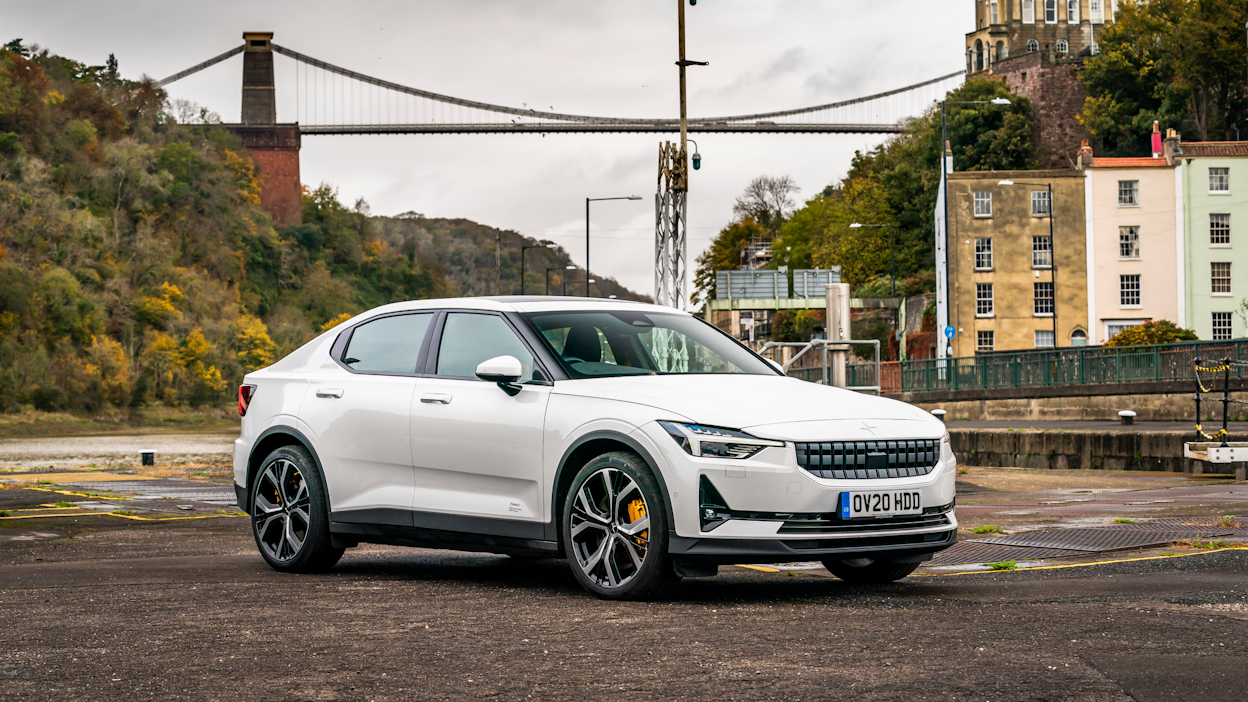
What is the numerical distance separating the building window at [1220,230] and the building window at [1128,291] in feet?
13.3

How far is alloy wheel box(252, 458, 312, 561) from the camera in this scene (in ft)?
27.9

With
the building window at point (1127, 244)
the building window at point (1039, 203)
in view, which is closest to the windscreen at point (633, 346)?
the building window at point (1127, 244)

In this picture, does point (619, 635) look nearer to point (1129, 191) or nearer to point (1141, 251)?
point (1141, 251)

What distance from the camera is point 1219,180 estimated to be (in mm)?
69625

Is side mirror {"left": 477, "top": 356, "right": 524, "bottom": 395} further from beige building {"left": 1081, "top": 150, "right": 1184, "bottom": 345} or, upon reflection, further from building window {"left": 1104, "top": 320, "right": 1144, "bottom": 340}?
building window {"left": 1104, "top": 320, "right": 1144, "bottom": 340}

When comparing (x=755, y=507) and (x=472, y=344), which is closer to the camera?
(x=755, y=507)

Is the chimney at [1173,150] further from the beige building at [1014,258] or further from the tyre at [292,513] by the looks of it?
the tyre at [292,513]

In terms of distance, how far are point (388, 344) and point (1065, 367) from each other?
39.4m

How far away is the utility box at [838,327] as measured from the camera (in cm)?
1800

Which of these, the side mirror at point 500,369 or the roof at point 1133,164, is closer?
the side mirror at point 500,369

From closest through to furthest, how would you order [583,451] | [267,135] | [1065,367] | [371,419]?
[583,451] → [371,419] → [1065,367] → [267,135]

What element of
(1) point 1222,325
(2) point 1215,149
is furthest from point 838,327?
(2) point 1215,149

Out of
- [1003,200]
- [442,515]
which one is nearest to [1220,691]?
[442,515]

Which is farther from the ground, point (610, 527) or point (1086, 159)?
point (1086, 159)
